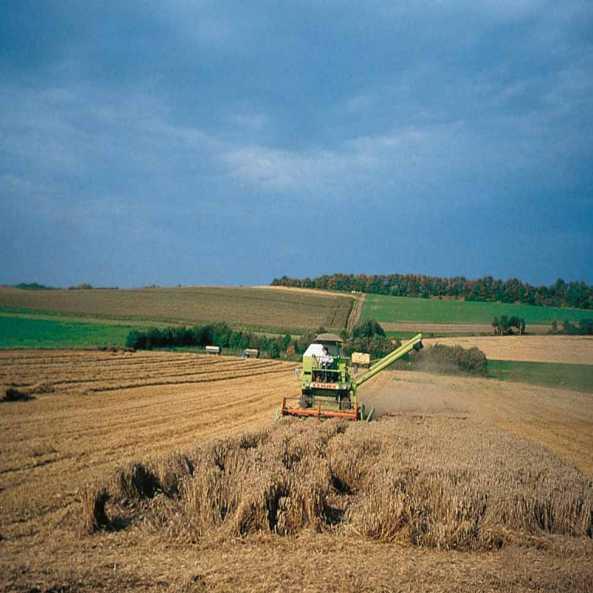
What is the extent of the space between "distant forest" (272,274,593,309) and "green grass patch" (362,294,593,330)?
2.95 m

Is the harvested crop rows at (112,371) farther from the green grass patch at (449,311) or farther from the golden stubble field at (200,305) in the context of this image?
the green grass patch at (449,311)

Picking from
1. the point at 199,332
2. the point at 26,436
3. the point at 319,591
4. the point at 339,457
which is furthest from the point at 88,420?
the point at 199,332

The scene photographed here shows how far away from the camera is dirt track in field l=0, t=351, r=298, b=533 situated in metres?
8.86

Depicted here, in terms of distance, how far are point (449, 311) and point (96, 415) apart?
5736 cm

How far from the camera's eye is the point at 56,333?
148 ft

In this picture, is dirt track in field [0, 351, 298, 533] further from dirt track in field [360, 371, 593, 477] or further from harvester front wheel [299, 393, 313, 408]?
dirt track in field [360, 371, 593, 477]

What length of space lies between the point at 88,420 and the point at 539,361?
3163cm

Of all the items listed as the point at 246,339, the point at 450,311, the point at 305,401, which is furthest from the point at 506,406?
the point at 450,311

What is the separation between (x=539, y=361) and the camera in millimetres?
37250

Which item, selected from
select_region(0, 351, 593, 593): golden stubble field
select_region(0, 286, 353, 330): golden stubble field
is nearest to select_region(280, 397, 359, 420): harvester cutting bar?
select_region(0, 351, 593, 593): golden stubble field

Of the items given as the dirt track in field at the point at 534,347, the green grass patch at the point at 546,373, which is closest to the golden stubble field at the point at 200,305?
the dirt track in field at the point at 534,347

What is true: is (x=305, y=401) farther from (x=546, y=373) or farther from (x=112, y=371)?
(x=546, y=373)

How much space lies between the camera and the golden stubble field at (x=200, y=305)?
60125 mm

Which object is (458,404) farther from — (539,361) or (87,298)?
(87,298)
